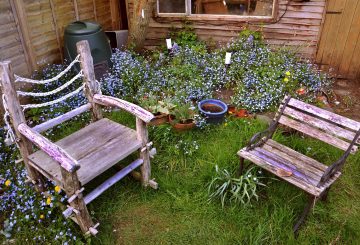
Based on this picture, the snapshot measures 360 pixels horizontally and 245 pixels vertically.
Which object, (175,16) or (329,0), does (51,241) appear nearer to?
(175,16)

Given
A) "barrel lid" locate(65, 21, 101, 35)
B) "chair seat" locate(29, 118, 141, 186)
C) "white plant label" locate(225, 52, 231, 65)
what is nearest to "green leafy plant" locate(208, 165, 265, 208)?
"chair seat" locate(29, 118, 141, 186)

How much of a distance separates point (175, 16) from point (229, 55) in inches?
60.7

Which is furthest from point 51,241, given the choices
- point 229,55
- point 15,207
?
point 229,55

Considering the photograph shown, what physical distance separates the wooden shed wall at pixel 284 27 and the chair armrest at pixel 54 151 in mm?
4227

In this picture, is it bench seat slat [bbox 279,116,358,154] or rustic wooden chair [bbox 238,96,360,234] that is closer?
rustic wooden chair [bbox 238,96,360,234]

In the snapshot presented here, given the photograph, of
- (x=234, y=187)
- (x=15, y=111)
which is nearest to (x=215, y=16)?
(x=234, y=187)

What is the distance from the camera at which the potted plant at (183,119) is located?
12.5ft

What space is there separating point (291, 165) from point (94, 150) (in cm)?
191

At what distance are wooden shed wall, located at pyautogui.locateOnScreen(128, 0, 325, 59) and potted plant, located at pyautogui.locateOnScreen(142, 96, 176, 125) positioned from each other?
2547 millimetres

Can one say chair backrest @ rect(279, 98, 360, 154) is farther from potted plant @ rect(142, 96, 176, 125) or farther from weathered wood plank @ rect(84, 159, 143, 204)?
weathered wood plank @ rect(84, 159, 143, 204)

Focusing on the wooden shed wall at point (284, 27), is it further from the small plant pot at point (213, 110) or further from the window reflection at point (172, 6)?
the small plant pot at point (213, 110)

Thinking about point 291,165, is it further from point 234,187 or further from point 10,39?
point 10,39

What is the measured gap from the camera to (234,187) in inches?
119

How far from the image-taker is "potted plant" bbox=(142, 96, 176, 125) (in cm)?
392
